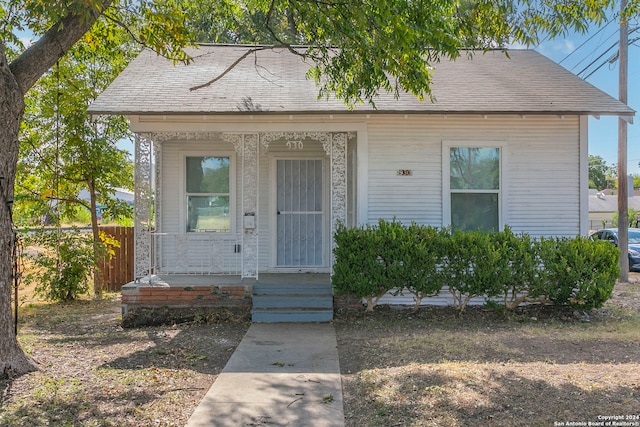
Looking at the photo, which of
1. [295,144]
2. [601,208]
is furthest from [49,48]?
[601,208]

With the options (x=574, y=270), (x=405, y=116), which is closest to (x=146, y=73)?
(x=405, y=116)

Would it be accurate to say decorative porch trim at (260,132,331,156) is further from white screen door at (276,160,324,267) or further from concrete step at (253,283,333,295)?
concrete step at (253,283,333,295)

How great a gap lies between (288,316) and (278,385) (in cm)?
273

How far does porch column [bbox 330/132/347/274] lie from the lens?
26.2 feet

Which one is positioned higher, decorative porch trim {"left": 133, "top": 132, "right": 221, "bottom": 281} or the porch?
decorative porch trim {"left": 133, "top": 132, "right": 221, "bottom": 281}

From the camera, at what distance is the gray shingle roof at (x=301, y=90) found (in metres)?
7.80

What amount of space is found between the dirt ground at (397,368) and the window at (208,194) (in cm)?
Answer: 239

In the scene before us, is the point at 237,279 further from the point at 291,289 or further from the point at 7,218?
the point at 7,218

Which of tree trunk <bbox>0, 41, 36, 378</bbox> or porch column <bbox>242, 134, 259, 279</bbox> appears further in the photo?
porch column <bbox>242, 134, 259, 279</bbox>

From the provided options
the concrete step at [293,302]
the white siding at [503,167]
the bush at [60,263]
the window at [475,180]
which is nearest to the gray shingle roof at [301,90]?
the white siding at [503,167]

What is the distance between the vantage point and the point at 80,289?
10289 millimetres

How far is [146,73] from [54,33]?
446 centimetres

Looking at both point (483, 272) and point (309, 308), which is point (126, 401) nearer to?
point (309, 308)

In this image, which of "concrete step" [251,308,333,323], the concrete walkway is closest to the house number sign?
"concrete step" [251,308,333,323]
